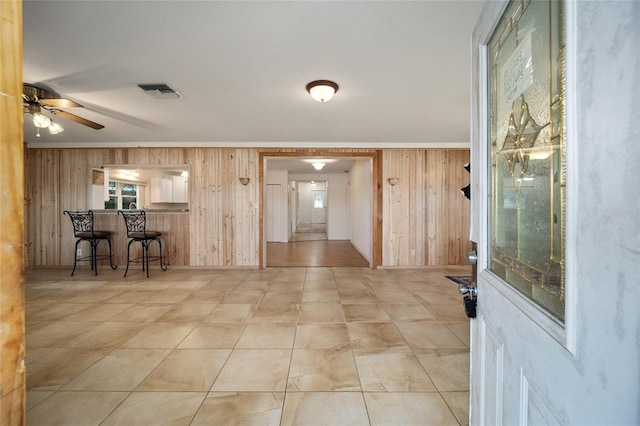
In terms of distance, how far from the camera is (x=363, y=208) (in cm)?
658

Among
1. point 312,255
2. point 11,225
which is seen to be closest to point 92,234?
point 312,255

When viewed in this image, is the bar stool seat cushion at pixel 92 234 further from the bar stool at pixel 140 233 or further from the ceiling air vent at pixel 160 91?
the ceiling air vent at pixel 160 91

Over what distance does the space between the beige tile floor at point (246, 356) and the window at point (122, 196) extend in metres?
4.11

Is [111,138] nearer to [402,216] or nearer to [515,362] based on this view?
[402,216]

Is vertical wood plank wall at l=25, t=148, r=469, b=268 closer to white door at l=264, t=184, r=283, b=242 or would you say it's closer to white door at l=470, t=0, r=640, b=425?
white door at l=264, t=184, r=283, b=242

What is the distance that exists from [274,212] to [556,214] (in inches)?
329

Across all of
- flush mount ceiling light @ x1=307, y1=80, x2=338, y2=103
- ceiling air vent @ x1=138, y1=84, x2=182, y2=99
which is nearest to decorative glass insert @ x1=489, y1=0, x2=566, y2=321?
flush mount ceiling light @ x1=307, y1=80, x2=338, y2=103

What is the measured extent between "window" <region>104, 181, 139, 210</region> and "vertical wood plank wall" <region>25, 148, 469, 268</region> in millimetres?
2035

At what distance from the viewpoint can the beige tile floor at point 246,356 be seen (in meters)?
1.54

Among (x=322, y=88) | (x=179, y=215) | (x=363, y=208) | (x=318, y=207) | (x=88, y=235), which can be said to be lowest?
(x=88, y=235)

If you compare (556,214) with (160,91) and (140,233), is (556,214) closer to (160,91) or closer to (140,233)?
(160,91)

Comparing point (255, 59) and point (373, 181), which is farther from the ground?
point (255, 59)

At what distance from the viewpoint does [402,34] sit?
1951 millimetres

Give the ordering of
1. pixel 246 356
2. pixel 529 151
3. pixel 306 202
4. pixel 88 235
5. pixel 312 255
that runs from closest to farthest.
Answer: pixel 529 151 < pixel 246 356 < pixel 88 235 < pixel 312 255 < pixel 306 202
